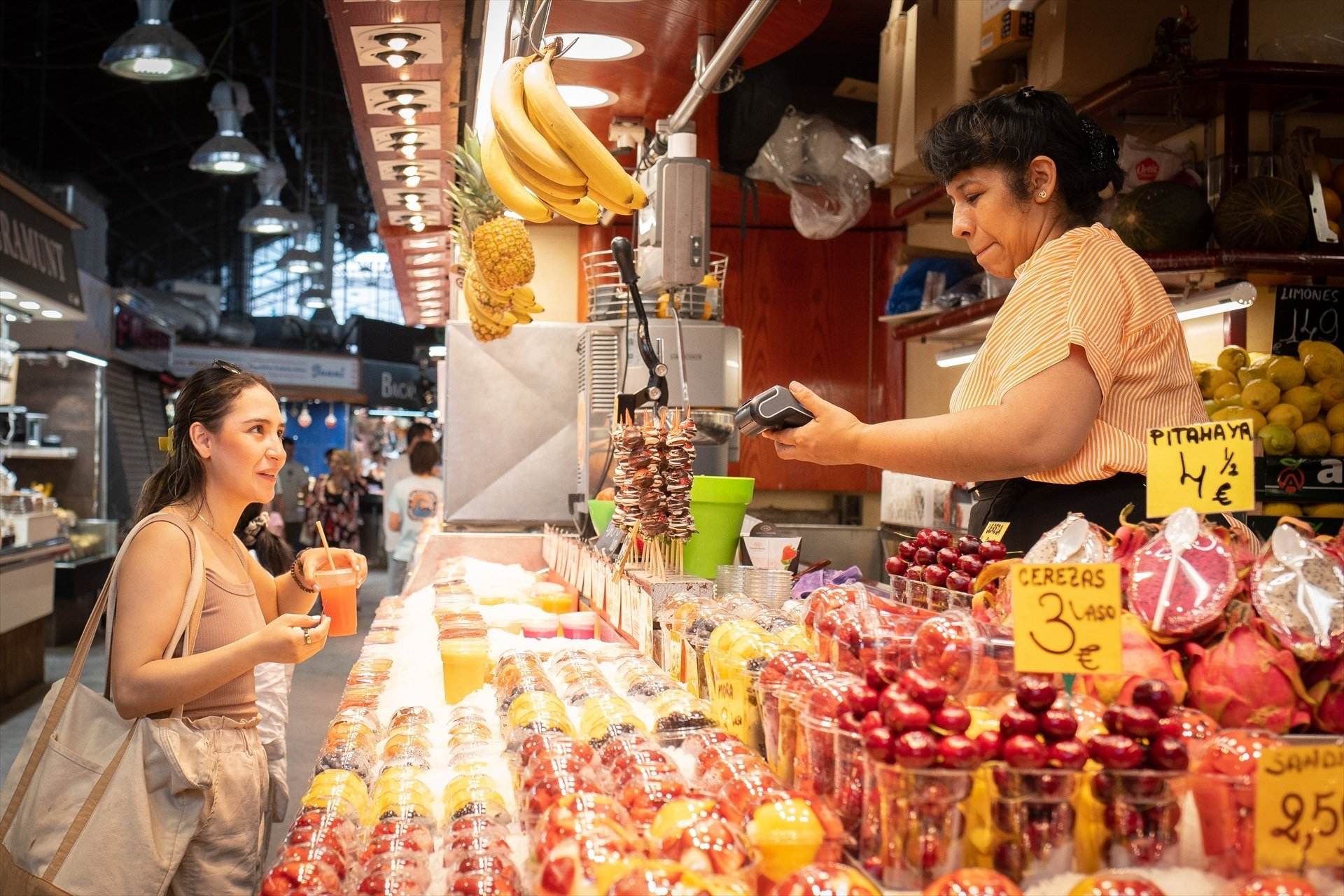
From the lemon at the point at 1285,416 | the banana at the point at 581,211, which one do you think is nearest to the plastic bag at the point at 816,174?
the banana at the point at 581,211

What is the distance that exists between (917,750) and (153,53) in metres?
7.62

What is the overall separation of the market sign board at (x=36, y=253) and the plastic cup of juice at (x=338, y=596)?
6.92m

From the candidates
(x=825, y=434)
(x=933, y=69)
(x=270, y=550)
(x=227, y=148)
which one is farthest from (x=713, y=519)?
(x=227, y=148)

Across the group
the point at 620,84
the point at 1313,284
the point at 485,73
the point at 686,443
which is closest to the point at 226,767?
the point at 686,443

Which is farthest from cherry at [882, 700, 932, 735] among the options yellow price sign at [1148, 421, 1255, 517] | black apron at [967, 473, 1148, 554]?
black apron at [967, 473, 1148, 554]

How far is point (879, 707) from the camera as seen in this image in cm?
123

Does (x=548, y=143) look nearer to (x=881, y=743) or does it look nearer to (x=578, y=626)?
(x=578, y=626)

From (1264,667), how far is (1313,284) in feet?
10.1

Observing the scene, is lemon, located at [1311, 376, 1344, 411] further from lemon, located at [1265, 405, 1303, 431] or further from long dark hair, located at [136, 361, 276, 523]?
long dark hair, located at [136, 361, 276, 523]

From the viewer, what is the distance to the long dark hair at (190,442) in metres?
2.55

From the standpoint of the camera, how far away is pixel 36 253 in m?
9.23

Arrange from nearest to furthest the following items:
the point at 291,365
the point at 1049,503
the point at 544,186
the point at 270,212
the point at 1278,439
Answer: the point at 1049,503 → the point at 544,186 → the point at 1278,439 → the point at 270,212 → the point at 291,365

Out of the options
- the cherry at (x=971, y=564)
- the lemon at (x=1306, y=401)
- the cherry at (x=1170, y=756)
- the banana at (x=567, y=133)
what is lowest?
the cherry at (x=1170, y=756)

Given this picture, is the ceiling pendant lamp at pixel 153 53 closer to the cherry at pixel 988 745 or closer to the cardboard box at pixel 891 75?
the cardboard box at pixel 891 75
